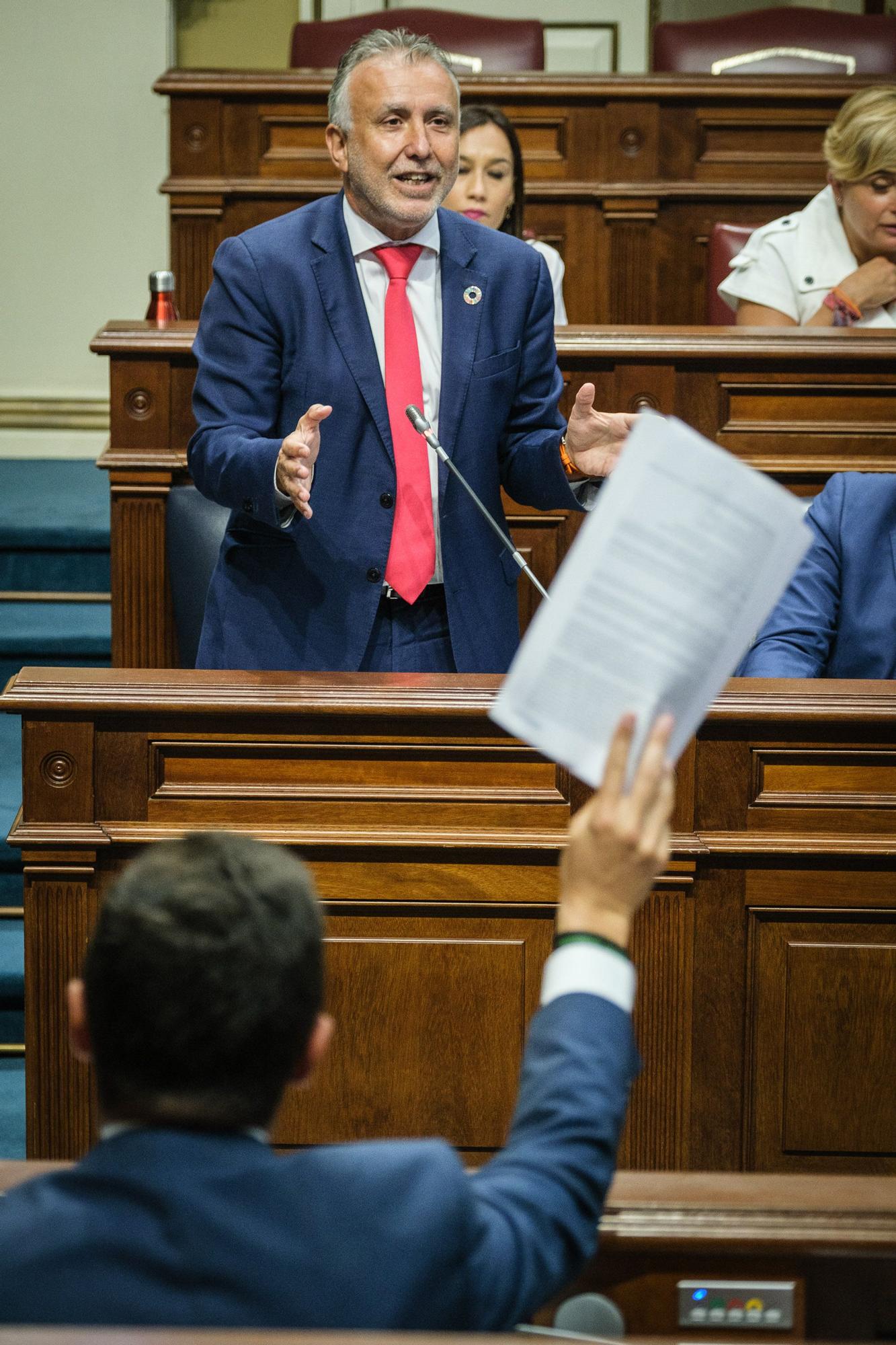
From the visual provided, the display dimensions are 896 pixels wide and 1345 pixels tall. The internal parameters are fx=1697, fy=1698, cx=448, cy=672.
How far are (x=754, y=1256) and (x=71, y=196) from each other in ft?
16.6

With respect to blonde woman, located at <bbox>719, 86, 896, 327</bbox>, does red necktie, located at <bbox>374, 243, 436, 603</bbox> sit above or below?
below

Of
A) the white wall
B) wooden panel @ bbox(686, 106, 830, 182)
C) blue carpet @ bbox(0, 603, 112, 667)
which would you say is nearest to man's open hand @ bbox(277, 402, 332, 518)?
blue carpet @ bbox(0, 603, 112, 667)

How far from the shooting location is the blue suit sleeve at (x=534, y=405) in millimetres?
2326

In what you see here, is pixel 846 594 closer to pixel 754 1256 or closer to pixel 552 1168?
pixel 754 1256

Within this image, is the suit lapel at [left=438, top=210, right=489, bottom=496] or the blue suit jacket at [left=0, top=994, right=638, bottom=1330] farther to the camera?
the suit lapel at [left=438, top=210, right=489, bottom=496]

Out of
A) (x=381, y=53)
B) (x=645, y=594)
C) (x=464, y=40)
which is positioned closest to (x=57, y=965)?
(x=645, y=594)

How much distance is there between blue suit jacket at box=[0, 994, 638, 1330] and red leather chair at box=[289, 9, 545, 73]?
14.3 feet

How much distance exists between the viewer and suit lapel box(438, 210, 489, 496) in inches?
90.0

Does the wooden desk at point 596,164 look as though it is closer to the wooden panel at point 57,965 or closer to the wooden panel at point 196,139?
the wooden panel at point 196,139

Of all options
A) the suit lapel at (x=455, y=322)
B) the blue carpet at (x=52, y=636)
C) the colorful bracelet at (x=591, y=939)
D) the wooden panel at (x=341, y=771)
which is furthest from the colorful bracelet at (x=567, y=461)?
the blue carpet at (x=52, y=636)

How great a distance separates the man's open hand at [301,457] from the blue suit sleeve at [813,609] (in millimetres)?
735

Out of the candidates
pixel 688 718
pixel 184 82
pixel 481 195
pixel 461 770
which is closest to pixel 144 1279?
pixel 688 718

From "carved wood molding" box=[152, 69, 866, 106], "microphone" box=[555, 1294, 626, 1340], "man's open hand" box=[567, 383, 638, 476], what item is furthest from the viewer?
"carved wood molding" box=[152, 69, 866, 106]

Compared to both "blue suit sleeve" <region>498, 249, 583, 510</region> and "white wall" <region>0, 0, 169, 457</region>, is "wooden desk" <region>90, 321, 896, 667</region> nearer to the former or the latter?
"blue suit sleeve" <region>498, 249, 583, 510</region>
